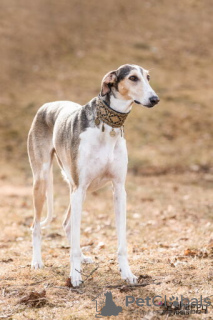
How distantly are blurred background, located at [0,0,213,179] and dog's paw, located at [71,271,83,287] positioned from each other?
8.61m

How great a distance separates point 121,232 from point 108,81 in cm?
159

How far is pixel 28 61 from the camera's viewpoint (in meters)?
22.3

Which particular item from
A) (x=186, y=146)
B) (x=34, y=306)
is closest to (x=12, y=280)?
(x=34, y=306)

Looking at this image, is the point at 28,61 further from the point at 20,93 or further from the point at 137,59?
the point at 137,59

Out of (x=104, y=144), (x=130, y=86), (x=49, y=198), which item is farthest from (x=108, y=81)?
(x=49, y=198)

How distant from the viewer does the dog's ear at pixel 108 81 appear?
4.52 m

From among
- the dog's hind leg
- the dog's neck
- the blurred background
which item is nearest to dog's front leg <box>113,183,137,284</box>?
the dog's neck

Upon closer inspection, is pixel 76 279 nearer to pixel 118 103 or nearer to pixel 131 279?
pixel 131 279

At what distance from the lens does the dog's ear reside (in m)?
4.52

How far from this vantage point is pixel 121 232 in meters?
4.69

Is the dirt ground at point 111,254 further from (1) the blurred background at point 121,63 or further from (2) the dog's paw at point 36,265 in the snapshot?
(1) the blurred background at point 121,63

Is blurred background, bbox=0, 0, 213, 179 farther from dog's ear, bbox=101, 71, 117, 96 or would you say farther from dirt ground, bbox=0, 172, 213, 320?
dog's ear, bbox=101, 71, 117, 96

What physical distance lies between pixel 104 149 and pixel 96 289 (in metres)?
1.39

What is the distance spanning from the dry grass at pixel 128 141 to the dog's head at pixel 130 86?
5.97ft
